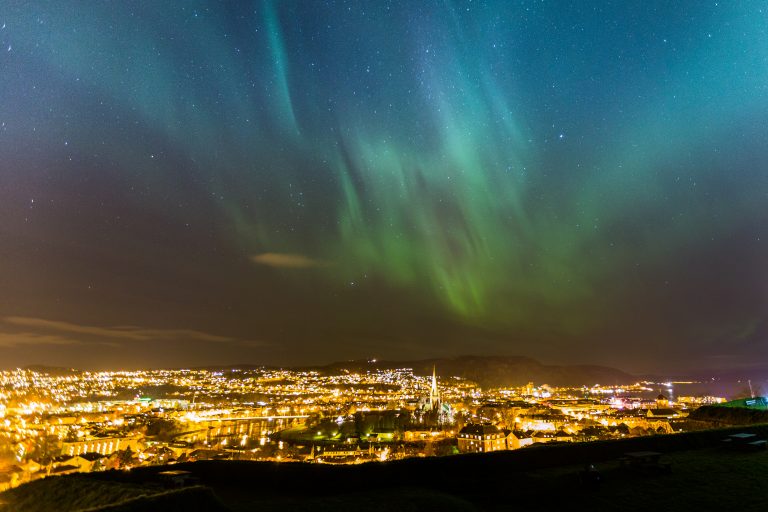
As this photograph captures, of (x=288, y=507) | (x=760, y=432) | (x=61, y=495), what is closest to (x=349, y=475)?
(x=288, y=507)

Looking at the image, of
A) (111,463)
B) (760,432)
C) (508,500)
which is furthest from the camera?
(111,463)

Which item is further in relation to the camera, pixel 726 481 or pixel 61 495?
pixel 726 481

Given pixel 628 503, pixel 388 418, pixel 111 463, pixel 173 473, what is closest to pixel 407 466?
pixel 628 503

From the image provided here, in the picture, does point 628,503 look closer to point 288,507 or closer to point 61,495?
point 288,507

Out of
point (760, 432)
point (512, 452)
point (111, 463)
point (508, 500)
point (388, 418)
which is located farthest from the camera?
point (388, 418)

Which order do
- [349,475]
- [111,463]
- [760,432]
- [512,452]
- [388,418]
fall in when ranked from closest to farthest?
[349,475] < [512,452] < [760,432] < [111,463] < [388,418]

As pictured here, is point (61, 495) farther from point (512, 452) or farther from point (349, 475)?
point (512, 452)

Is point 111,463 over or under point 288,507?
under
